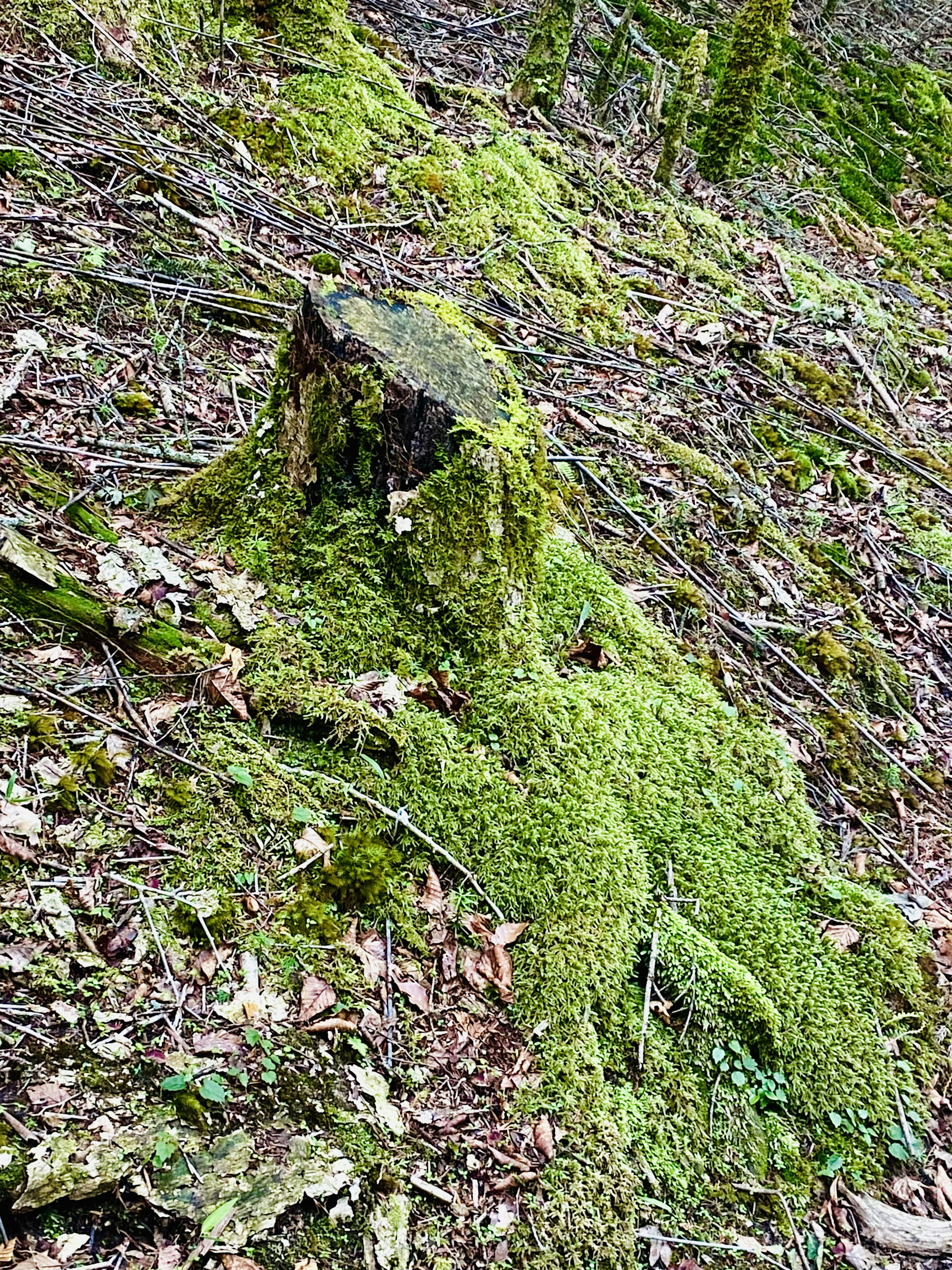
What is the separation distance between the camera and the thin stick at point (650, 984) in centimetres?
298

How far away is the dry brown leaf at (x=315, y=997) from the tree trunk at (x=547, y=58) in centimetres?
882

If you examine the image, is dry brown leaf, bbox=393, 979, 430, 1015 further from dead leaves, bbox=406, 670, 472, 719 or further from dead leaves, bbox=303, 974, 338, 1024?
dead leaves, bbox=406, 670, 472, 719

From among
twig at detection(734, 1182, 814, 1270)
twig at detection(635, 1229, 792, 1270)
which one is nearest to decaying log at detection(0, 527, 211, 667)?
twig at detection(635, 1229, 792, 1270)

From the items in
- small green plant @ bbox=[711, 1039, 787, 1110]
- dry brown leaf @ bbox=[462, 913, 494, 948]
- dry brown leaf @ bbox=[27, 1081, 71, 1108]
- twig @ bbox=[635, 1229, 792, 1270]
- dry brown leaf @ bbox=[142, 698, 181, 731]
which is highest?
dry brown leaf @ bbox=[142, 698, 181, 731]

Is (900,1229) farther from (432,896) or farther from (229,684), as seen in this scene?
(229,684)

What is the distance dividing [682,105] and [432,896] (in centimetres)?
834

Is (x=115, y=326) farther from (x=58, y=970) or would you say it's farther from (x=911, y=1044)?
(x=911, y=1044)

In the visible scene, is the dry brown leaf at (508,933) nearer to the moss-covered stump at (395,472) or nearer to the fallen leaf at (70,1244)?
the moss-covered stump at (395,472)

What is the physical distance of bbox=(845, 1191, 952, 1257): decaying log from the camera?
3.04 meters

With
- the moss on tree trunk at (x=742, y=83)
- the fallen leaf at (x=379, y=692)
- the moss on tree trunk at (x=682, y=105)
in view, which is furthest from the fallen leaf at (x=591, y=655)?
the moss on tree trunk at (x=742, y=83)

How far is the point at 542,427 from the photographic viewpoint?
198 inches

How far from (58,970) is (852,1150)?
2.82 m

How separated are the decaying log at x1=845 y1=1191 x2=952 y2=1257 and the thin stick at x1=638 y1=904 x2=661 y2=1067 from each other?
3.11 feet

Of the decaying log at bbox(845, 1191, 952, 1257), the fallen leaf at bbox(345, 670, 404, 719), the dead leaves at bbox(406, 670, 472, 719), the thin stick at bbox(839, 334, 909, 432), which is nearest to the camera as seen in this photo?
the decaying log at bbox(845, 1191, 952, 1257)
